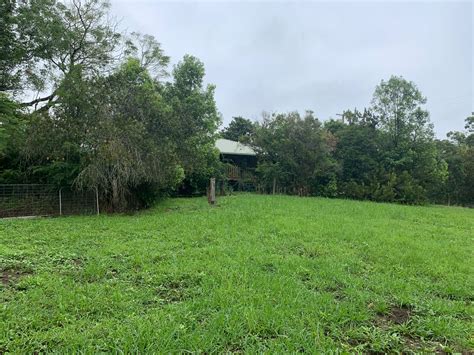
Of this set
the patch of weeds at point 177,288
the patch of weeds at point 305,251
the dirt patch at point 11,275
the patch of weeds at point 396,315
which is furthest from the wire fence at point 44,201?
the patch of weeds at point 396,315

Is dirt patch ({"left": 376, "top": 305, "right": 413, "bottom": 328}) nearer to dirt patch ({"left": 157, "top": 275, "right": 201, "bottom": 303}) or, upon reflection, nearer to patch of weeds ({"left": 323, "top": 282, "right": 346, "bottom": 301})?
patch of weeds ({"left": 323, "top": 282, "right": 346, "bottom": 301})

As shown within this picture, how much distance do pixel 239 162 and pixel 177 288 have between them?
1865 centimetres

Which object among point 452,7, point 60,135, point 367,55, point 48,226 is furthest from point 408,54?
point 48,226

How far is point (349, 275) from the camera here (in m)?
4.18

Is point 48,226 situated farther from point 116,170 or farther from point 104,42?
point 104,42

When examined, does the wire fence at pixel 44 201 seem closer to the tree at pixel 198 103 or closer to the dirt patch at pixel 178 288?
the tree at pixel 198 103

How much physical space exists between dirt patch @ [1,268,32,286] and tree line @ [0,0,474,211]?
5.24m

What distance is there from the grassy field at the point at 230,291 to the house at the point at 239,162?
1357 centimetres

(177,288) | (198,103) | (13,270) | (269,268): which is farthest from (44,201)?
(198,103)

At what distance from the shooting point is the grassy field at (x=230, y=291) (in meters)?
2.48

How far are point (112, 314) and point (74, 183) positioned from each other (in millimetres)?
7657

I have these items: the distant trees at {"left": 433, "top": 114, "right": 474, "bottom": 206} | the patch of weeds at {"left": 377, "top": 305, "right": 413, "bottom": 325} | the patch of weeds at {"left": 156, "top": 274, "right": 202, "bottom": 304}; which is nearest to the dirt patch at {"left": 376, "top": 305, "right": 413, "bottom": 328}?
the patch of weeds at {"left": 377, "top": 305, "right": 413, "bottom": 325}

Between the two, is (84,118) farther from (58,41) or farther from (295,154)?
(295,154)

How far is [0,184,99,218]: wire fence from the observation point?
29.6 feet
